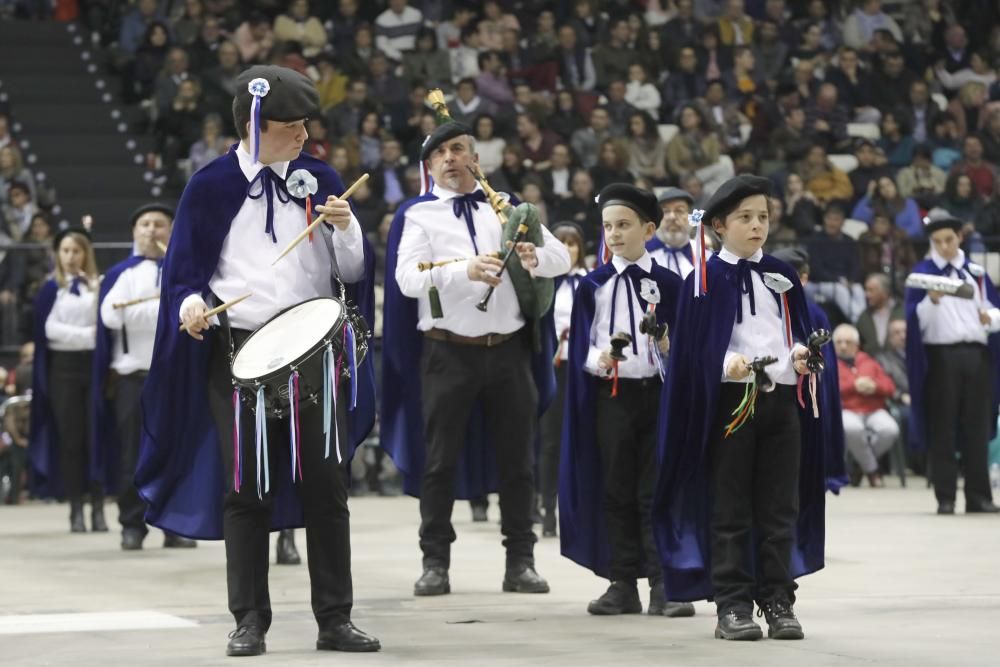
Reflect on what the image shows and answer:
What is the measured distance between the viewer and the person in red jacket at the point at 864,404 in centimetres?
1620

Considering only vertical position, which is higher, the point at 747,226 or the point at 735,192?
the point at 735,192

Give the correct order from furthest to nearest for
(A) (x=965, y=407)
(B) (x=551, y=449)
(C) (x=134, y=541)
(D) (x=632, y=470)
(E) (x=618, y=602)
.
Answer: (A) (x=965, y=407), (B) (x=551, y=449), (C) (x=134, y=541), (D) (x=632, y=470), (E) (x=618, y=602)

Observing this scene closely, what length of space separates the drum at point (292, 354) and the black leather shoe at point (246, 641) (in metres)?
0.77

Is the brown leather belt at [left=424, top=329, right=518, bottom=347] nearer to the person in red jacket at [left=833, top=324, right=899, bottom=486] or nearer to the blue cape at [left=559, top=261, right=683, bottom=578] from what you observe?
the blue cape at [left=559, top=261, right=683, bottom=578]

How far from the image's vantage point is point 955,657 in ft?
21.1

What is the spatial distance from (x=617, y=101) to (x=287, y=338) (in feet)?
47.4

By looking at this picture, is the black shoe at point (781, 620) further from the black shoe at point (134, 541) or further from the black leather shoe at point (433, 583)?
the black shoe at point (134, 541)

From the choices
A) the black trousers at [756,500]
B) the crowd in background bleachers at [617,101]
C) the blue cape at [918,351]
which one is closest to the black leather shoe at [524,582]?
the black trousers at [756,500]

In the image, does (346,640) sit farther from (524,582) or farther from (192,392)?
(524,582)

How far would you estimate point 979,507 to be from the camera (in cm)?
1323

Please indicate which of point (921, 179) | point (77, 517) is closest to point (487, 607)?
point (77, 517)

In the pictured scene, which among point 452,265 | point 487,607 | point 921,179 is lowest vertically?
point 487,607

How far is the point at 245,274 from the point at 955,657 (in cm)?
281

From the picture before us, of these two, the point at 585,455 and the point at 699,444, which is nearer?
the point at 699,444
